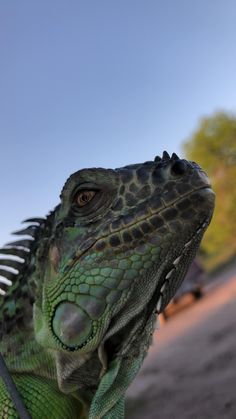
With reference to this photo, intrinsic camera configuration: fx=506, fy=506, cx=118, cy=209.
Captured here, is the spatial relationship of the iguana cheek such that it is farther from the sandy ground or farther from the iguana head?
the sandy ground

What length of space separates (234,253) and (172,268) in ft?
170

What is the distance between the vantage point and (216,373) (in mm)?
7094

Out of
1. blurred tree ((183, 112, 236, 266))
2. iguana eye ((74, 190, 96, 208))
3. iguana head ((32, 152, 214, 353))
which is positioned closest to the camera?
iguana head ((32, 152, 214, 353))

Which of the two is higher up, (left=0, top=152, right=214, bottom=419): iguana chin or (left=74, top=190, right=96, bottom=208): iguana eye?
(left=74, top=190, right=96, bottom=208): iguana eye

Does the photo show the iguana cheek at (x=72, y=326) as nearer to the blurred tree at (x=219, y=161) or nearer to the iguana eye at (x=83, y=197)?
the iguana eye at (x=83, y=197)

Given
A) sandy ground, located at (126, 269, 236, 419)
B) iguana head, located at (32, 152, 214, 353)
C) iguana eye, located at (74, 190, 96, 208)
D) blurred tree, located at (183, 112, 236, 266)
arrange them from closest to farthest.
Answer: iguana head, located at (32, 152, 214, 353)
iguana eye, located at (74, 190, 96, 208)
sandy ground, located at (126, 269, 236, 419)
blurred tree, located at (183, 112, 236, 266)

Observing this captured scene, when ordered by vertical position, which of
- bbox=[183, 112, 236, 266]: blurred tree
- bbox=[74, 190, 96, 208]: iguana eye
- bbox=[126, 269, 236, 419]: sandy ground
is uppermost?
bbox=[183, 112, 236, 266]: blurred tree

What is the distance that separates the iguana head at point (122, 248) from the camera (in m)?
2.75

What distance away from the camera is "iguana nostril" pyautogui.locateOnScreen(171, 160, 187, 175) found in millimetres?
2807

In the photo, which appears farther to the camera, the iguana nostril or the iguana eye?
the iguana eye

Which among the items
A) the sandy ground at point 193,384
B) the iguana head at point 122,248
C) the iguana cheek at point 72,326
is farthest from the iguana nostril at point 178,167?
the sandy ground at point 193,384

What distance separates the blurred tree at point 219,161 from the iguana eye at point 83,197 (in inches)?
1683

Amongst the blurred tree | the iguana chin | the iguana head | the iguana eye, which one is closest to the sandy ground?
the iguana chin

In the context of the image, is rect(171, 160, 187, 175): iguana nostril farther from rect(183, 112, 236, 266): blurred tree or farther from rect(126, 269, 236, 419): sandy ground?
rect(183, 112, 236, 266): blurred tree
